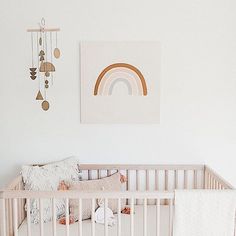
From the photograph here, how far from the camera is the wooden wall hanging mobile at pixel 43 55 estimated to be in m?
2.88

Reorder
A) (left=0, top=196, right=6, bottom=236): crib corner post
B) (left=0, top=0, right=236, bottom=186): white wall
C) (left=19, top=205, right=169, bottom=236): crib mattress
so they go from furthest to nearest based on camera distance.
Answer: (left=0, top=0, right=236, bottom=186): white wall < (left=19, top=205, right=169, bottom=236): crib mattress < (left=0, top=196, right=6, bottom=236): crib corner post

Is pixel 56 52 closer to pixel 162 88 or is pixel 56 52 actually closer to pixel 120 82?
pixel 120 82

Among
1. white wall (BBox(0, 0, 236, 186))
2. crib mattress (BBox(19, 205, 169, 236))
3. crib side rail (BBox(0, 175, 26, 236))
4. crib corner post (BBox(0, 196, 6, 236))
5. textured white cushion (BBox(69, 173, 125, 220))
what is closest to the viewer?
crib corner post (BBox(0, 196, 6, 236))

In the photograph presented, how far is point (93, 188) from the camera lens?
2725 mm

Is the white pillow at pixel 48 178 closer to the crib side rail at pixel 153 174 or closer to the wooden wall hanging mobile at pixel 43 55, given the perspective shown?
the crib side rail at pixel 153 174

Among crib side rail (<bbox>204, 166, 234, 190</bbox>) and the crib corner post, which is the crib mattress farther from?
crib side rail (<bbox>204, 166, 234, 190</bbox>)

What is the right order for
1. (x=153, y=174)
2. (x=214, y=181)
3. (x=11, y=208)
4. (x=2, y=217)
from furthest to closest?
(x=153, y=174) < (x=214, y=181) < (x=11, y=208) < (x=2, y=217)

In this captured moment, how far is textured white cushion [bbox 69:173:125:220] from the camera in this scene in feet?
8.48

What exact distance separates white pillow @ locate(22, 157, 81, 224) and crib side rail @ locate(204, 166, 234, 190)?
99 cm

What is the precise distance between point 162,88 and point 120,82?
0.33 meters

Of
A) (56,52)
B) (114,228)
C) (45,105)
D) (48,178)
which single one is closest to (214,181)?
→ (114,228)

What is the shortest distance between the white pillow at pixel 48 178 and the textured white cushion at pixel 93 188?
0.35ft

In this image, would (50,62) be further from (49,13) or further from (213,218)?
(213,218)

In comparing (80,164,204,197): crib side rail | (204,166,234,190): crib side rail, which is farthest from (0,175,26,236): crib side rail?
(204,166,234,190): crib side rail
